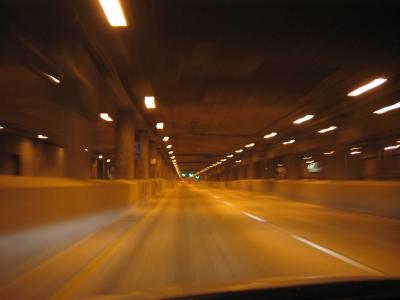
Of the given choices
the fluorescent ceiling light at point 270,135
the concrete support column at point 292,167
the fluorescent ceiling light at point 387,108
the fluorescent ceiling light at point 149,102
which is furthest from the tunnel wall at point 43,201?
the concrete support column at point 292,167

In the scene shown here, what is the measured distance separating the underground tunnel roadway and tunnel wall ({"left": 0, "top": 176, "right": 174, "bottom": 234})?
0.80 meters

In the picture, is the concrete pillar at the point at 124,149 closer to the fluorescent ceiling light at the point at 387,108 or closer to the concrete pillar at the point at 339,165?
the concrete pillar at the point at 339,165

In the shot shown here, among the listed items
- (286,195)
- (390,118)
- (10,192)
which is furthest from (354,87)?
(286,195)

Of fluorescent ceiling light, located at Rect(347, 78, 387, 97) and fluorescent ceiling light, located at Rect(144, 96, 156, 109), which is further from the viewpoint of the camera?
fluorescent ceiling light, located at Rect(144, 96, 156, 109)

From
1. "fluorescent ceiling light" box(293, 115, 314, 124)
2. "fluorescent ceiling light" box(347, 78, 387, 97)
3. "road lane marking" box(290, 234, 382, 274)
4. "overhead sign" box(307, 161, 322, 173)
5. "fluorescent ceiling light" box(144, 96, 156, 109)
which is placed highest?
"fluorescent ceiling light" box(293, 115, 314, 124)

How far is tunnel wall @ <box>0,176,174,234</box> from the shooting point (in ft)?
30.4

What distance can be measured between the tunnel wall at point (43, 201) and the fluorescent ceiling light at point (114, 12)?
161 inches

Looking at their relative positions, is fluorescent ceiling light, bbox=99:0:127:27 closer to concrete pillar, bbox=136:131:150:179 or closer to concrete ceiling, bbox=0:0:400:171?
concrete ceiling, bbox=0:0:400:171

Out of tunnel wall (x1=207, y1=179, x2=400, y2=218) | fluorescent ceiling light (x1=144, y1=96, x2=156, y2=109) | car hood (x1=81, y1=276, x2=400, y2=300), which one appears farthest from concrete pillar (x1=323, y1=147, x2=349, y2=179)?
car hood (x1=81, y1=276, x2=400, y2=300)

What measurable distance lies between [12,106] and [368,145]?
61.3ft

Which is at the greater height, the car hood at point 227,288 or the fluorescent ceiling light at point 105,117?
the fluorescent ceiling light at point 105,117

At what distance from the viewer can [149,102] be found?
24047 mm

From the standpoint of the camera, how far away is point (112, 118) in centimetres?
3148

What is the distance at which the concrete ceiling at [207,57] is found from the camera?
38.7 feet
